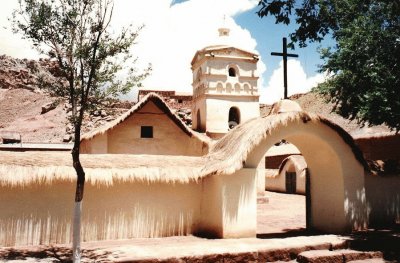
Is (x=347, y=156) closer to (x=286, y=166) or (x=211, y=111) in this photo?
A: (x=211, y=111)

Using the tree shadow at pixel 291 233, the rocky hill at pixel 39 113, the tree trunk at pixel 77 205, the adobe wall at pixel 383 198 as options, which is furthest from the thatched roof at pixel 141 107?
the rocky hill at pixel 39 113

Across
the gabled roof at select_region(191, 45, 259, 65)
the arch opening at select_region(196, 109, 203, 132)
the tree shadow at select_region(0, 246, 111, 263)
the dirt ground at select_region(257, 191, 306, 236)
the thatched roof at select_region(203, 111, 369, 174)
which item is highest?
the gabled roof at select_region(191, 45, 259, 65)

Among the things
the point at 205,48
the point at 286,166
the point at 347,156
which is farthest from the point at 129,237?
the point at 286,166

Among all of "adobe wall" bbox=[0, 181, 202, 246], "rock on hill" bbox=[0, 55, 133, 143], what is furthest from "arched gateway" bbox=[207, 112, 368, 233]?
"rock on hill" bbox=[0, 55, 133, 143]

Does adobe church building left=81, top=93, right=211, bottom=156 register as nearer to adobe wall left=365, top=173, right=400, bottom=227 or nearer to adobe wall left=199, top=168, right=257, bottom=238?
adobe wall left=199, top=168, right=257, bottom=238

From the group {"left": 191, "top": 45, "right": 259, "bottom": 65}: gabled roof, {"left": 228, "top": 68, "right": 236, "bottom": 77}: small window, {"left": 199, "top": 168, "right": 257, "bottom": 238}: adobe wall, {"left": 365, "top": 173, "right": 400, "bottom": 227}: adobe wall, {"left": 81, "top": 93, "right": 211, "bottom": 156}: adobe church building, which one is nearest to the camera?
{"left": 199, "top": 168, "right": 257, "bottom": 238}: adobe wall

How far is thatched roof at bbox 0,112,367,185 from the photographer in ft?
29.6

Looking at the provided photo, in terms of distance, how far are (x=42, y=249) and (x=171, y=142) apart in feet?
29.3

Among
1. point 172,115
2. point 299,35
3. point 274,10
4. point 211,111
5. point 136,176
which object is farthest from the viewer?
point 211,111

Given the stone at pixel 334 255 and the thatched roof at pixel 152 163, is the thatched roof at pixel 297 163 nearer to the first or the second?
the thatched roof at pixel 152 163

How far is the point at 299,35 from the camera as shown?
10.8 m

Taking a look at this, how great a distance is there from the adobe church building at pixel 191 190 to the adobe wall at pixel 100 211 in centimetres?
2

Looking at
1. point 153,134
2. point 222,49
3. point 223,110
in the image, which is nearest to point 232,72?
point 222,49

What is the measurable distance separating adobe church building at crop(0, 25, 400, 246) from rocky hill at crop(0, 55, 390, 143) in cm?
1316
